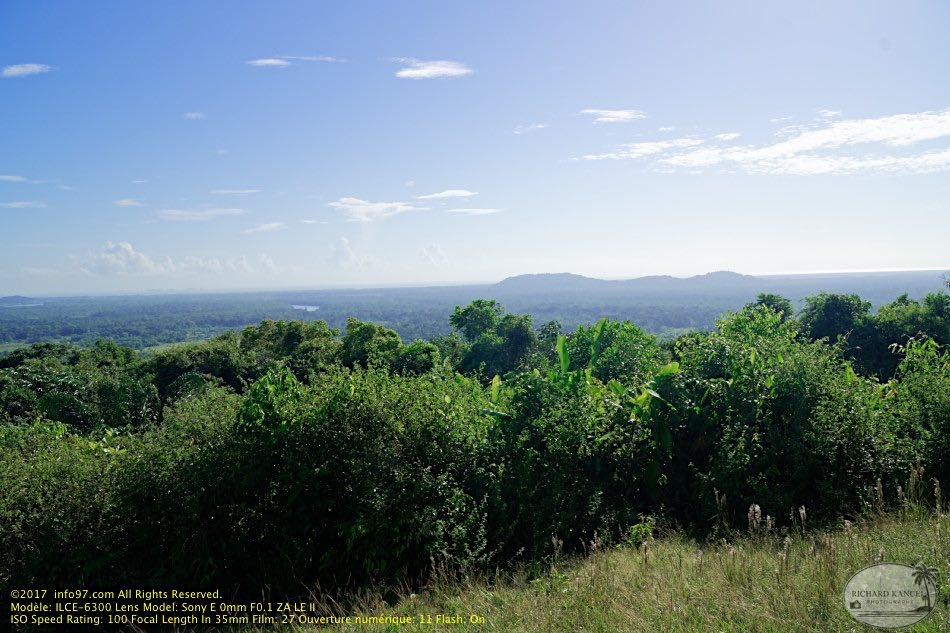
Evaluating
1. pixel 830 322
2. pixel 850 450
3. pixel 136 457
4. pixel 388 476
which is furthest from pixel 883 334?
pixel 136 457

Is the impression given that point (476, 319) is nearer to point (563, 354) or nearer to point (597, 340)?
point (597, 340)

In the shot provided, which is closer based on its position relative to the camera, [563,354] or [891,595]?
[891,595]

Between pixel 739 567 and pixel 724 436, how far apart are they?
2.46 meters

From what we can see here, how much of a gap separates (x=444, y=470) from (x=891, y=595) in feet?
13.5

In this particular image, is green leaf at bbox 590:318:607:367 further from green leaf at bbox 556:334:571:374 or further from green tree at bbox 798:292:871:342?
green tree at bbox 798:292:871:342

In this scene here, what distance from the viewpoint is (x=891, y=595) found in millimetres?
3400

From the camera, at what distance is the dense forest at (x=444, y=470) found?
19.5ft

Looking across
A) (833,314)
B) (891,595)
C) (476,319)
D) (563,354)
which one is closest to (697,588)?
(891,595)

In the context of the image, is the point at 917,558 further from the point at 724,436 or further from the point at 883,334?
the point at 883,334

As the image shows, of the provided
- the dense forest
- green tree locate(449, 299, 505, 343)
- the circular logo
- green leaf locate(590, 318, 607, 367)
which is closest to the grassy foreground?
the circular logo

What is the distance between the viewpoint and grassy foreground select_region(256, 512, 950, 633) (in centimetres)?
363

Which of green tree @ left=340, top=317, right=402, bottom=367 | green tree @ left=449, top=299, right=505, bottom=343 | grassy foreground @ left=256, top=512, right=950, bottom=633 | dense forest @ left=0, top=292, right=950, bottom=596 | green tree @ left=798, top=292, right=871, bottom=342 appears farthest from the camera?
green tree @ left=449, top=299, right=505, bottom=343

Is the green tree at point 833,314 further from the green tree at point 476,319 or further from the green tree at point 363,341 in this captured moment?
the green tree at point 363,341

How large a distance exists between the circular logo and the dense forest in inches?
83.2
